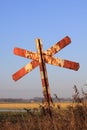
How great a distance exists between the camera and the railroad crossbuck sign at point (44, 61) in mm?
11156

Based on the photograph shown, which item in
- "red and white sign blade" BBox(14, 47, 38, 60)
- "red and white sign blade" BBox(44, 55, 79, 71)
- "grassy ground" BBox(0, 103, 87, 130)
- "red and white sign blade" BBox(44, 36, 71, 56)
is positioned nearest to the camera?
"grassy ground" BBox(0, 103, 87, 130)

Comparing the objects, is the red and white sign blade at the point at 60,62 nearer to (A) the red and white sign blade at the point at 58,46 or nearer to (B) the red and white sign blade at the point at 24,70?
(A) the red and white sign blade at the point at 58,46

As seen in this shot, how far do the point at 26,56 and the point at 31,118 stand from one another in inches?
70.6

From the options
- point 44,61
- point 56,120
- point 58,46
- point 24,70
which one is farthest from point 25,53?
point 56,120

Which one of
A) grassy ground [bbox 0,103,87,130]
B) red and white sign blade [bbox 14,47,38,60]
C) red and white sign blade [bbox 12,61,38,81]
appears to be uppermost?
red and white sign blade [bbox 14,47,38,60]

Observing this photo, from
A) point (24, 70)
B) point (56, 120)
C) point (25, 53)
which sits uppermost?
point (25, 53)

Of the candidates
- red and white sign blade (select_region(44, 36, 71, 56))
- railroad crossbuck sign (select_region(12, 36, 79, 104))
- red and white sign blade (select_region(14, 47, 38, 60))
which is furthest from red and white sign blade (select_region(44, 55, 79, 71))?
red and white sign blade (select_region(14, 47, 38, 60))

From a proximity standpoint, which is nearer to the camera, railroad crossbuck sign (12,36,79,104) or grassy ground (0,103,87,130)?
grassy ground (0,103,87,130)

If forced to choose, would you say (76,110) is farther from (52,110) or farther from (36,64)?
(36,64)

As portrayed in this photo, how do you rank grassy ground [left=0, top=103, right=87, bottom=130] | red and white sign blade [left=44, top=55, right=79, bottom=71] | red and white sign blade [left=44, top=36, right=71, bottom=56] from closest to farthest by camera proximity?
grassy ground [left=0, top=103, right=87, bottom=130] < red and white sign blade [left=44, top=55, right=79, bottom=71] < red and white sign blade [left=44, top=36, right=71, bottom=56]

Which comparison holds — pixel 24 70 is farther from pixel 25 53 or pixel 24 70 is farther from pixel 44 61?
pixel 44 61

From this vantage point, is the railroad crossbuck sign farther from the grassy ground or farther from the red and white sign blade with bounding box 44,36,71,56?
the grassy ground

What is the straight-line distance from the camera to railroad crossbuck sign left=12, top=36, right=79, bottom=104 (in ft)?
36.6

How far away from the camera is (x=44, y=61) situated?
448 inches
